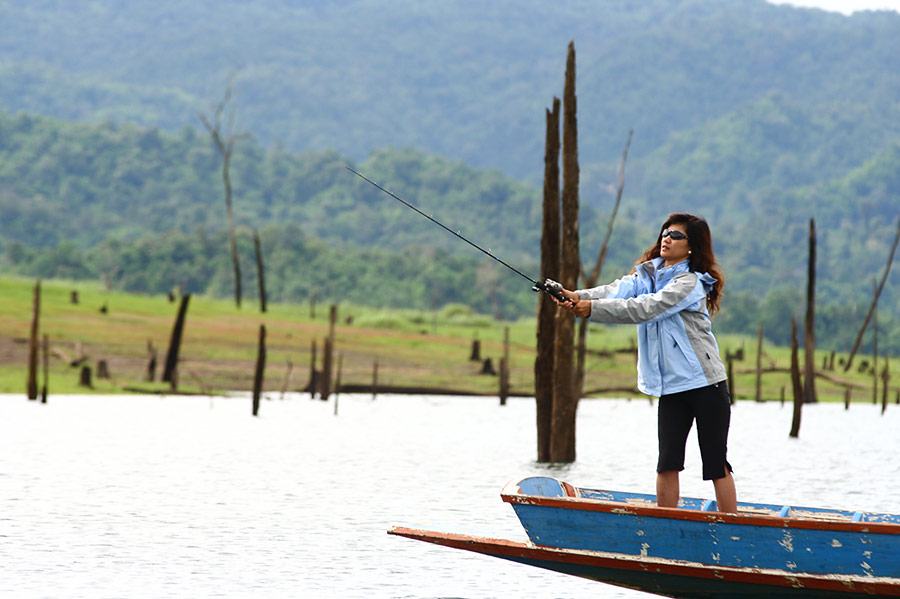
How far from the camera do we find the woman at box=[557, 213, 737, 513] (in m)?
9.00

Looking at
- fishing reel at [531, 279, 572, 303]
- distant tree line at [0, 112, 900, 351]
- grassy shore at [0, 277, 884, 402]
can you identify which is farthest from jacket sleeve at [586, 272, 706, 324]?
distant tree line at [0, 112, 900, 351]

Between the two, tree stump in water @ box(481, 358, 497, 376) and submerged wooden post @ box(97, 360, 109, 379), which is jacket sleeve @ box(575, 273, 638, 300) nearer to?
submerged wooden post @ box(97, 360, 109, 379)

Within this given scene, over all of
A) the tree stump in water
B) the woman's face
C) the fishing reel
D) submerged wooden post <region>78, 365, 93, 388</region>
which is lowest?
submerged wooden post <region>78, 365, 93, 388</region>

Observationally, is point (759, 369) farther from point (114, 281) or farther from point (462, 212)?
point (462, 212)

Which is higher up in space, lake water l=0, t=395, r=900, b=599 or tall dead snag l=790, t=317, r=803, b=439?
tall dead snag l=790, t=317, r=803, b=439

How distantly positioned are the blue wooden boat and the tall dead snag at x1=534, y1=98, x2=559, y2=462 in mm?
9167

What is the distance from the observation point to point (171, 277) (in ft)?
329

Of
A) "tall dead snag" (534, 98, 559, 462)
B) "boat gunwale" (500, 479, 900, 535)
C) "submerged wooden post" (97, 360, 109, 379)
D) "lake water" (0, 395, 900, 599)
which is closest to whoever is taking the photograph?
"boat gunwale" (500, 479, 900, 535)

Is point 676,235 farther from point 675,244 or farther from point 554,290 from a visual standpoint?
point 554,290

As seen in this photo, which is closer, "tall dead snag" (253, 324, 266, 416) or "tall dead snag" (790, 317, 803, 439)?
"tall dead snag" (790, 317, 803, 439)

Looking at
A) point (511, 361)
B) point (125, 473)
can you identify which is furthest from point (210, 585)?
point (511, 361)

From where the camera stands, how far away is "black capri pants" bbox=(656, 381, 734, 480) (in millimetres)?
9062

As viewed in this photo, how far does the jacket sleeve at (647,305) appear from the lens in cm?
894

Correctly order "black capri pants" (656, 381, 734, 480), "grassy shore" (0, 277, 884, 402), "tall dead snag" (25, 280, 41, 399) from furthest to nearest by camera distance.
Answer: "grassy shore" (0, 277, 884, 402) < "tall dead snag" (25, 280, 41, 399) < "black capri pants" (656, 381, 734, 480)
